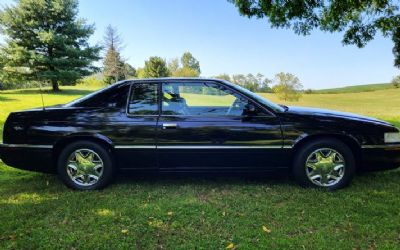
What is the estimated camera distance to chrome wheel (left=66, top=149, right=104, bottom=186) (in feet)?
15.0

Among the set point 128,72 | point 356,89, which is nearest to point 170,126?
point 128,72

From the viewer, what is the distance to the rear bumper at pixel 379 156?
440cm

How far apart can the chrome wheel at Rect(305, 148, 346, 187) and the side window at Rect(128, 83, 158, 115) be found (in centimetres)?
217

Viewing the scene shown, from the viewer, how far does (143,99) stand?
4629 mm

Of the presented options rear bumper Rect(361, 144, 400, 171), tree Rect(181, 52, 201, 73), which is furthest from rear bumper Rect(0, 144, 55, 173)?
tree Rect(181, 52, 201, 73)

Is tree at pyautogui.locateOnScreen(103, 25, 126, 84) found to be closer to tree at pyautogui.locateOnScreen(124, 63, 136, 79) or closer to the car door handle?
tree at pyautogui.locateOnScreen(124, 63, 136, 79)

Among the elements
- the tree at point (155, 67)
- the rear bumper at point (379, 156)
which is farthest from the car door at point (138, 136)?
the tree at point (155, 67)

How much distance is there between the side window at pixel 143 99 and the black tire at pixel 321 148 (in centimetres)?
200

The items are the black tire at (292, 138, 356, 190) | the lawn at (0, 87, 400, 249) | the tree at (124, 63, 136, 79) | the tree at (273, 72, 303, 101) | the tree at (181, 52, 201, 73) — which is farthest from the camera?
the tree at (181, 52, 201, 73)

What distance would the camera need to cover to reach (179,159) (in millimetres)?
4465

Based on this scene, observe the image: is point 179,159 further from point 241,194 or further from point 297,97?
point 297,97

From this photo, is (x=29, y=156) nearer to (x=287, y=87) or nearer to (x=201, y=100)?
(x=201, y=100)

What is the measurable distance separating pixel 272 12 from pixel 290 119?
6064mm

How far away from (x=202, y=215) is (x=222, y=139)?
3.56 ft
